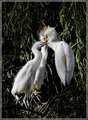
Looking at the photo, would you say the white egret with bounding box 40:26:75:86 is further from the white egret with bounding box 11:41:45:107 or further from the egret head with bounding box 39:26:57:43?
the white egret with bounding box 11:41:45:107

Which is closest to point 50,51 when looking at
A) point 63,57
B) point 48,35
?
point 48,35

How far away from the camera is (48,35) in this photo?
2.34 metres

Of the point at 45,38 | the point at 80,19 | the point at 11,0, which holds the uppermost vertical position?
the point at 11,0

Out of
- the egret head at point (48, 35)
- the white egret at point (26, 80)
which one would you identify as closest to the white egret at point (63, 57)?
the egret head at point (48, 35)

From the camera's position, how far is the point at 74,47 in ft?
7.58

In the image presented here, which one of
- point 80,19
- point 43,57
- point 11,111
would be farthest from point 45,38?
point 11,111

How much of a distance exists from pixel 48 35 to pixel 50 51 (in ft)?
1.24

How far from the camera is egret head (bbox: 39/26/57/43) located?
229 centimetres

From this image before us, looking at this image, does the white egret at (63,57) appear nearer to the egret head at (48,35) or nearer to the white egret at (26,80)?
the egret head at (48,35)

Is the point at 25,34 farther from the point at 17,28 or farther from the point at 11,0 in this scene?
the point at 11,0

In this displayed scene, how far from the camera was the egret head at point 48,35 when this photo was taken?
2295mm

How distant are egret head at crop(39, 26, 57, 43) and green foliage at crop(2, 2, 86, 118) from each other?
0.27 feet

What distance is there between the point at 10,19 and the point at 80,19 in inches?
24.3

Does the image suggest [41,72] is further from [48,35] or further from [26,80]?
[48,35]
